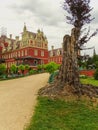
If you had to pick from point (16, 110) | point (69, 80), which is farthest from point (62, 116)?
point (69, 80)

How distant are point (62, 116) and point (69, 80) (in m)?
4.87

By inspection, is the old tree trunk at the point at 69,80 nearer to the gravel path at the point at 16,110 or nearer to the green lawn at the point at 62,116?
the green lawn at the point at 62,116

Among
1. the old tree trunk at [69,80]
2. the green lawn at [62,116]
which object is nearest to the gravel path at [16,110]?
the green lawn at [62,116]

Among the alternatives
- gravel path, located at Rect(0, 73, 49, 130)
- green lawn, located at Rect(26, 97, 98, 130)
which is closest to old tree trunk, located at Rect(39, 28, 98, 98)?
green lawn, located at Rect(26, 97, 98, 130)

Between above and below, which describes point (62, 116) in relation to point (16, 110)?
below

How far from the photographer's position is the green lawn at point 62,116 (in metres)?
11.5

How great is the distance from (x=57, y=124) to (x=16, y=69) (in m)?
41.3

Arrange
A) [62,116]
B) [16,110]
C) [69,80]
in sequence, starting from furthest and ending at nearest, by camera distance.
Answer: [69,80] → [16,110] → [62,116]

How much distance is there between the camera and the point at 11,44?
75.9m

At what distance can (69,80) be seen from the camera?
17.5 m

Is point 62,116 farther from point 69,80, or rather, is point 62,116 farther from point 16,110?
point 69,80

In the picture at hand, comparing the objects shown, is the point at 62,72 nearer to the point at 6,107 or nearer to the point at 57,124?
the point at 6,107

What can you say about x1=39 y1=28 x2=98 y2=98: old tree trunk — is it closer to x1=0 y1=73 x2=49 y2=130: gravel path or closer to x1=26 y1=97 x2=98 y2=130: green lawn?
x1=26 y1=97 x2=98 y2=130: green lawn

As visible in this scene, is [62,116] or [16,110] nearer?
[62,116]
